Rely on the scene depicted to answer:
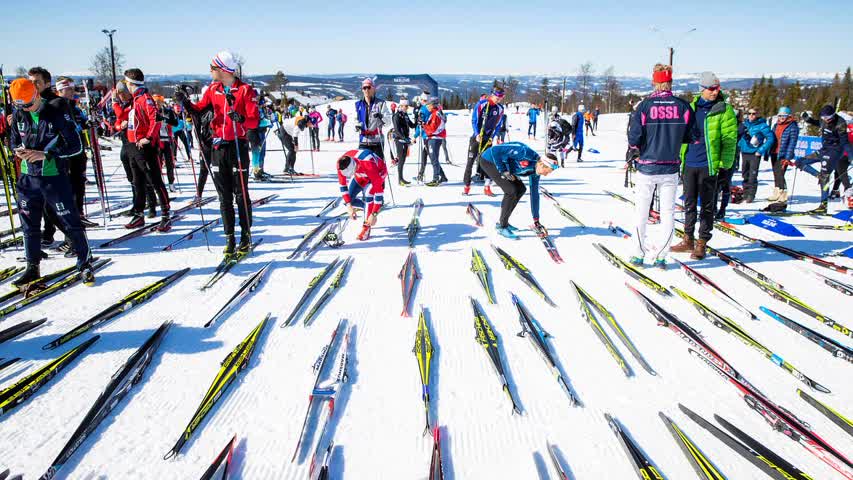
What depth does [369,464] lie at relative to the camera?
2289mm

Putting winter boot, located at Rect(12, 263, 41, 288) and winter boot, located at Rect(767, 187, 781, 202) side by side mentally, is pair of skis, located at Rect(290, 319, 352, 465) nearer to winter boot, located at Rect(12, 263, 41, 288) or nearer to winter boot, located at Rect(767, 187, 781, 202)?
winter boot, located at Rect(12, 263, 41, 288)

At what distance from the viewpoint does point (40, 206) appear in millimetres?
4375

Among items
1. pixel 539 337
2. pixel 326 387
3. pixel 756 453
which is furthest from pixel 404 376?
pixel 756 453

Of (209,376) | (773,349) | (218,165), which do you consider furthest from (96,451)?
(773,349)

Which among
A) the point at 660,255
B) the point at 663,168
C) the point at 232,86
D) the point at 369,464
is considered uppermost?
the point at 232,86

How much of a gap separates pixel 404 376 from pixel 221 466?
123 cm

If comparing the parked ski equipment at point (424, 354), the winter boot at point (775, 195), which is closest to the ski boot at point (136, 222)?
the parked ski equipment at point (424, 354)

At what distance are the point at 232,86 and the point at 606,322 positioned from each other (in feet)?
15.8

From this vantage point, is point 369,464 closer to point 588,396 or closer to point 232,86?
point 588,396

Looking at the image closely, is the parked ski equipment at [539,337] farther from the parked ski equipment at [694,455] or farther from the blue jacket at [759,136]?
the blue jacket at [759,136]

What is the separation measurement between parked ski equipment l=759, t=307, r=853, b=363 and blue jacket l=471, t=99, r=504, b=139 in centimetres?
613

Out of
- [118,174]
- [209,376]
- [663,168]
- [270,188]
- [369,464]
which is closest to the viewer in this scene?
[369,464]

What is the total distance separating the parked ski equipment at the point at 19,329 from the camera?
11.2 feet

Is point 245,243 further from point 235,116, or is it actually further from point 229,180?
point 235,116
